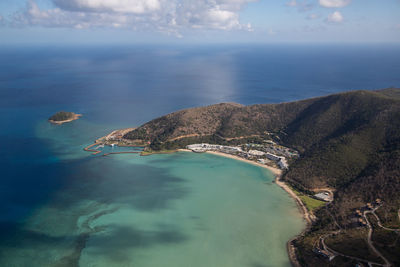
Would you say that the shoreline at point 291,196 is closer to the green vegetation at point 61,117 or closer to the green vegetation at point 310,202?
the green vegetation at point 310,202

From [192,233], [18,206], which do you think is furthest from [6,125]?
[192,233]

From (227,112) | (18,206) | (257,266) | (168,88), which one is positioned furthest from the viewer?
(168,88)

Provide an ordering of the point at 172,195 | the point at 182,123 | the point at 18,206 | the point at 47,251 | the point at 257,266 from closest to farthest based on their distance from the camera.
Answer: the point at 257,266 < the point at 47,251 < the point at 18,206 < the point at 172,195 < the point at 182,123

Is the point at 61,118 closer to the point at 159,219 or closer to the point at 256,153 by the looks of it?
the point at 256,153

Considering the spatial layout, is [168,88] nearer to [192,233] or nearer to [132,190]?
[132,190]

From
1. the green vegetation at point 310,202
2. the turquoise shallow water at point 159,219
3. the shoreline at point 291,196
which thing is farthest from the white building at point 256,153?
the green vegetation at point 310,202

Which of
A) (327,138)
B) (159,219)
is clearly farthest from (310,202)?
(159,219)

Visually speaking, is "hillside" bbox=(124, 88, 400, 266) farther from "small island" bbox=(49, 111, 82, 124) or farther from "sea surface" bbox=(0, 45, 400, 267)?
"small island" bbox=(49, 111, 82, 124)
